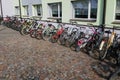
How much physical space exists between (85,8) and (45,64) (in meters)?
4.18

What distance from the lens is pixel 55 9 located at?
Answer: 10.5 metres

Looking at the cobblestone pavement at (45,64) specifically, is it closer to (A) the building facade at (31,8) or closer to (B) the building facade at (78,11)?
(B) the building facade at (78,11)

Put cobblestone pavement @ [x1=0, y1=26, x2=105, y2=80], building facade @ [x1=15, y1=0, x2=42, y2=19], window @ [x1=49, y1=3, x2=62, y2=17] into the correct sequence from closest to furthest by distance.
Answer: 1. cobblestone pavement @ [x1=0, y1=26, x2=105, y2=80]
2. window @ [x1=49, y1=3, x2=62, y2=17]
3. building facade @ [x1=15, y1=0, x2=42, y2=19]

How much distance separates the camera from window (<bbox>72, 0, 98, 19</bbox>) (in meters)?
7.73

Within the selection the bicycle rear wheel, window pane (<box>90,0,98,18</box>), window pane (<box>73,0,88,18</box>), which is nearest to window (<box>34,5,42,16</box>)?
the bicycle rear wheel

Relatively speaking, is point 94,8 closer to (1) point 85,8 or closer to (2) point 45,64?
(1) point 85,8

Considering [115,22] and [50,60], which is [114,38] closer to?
[115,22]

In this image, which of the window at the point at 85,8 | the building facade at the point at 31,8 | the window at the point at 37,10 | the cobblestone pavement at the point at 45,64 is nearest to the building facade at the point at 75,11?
the window at the point at 85,8

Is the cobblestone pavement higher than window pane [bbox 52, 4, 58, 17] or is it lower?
lower

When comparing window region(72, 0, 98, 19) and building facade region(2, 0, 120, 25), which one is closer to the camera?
building facade region(2, 0, 120, 25)

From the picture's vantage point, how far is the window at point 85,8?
7734 millimetres

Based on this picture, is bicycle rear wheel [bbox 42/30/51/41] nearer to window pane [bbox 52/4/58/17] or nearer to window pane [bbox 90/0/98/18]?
window pane [bbox 52/4/58/17]

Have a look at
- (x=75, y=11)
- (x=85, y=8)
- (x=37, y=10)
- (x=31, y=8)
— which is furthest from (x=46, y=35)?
(x=31, y=8)

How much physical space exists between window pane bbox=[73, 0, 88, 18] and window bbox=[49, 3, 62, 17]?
1405 millimetres
